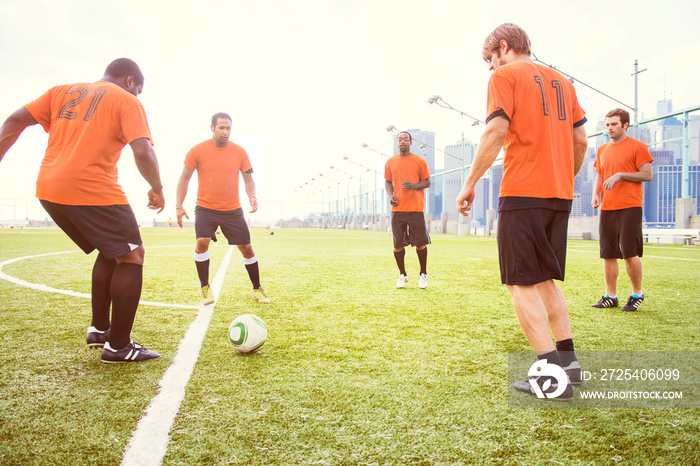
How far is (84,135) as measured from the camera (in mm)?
3016

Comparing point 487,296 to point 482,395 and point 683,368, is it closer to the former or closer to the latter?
point 683,368

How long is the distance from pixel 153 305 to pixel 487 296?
405cm

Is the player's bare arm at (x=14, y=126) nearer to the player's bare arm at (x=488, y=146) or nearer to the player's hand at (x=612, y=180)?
the player's bare arm at (x=488, y=146)

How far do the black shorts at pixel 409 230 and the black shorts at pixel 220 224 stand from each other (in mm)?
2413

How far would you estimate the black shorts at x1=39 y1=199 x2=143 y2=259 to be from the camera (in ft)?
9.86

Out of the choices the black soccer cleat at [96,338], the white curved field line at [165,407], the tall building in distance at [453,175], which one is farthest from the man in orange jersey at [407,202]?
the tall building in distance at [453,175]

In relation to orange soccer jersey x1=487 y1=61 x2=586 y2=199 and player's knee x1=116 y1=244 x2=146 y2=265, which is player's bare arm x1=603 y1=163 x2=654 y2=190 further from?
player's knee x1=116 y1=244 x2=146 y2=265

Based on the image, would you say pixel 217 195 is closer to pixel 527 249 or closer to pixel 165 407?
pixel 165 407

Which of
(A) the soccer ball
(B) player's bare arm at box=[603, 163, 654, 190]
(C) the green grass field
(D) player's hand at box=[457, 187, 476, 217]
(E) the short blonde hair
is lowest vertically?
(C) the green grass field

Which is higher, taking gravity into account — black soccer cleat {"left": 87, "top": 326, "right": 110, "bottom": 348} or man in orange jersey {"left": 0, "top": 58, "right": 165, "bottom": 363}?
man in orange jersey {"left": 0, "top": 58, "right": 165, "bottom": 363}

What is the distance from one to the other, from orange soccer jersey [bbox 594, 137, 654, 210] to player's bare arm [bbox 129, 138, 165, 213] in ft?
15.6

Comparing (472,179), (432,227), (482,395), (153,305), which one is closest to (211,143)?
(153,305)

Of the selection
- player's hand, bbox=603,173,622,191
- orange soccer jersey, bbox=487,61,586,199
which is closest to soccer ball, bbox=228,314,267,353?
orange soccer jersey, bbox=487,61,586,199

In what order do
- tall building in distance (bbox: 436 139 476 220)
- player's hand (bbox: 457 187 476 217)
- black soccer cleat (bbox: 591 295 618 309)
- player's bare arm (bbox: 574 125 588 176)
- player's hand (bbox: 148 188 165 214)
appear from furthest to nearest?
tall building in distance (bbox: 436 139 476 220) < black soccer cleat (bbox: 591 295 618 309) < player's hand (bbox: 148 188 165 214) < player's bare arm (bbox: 574 125 588 176) < player's hand (bbox: 457 187 476 217)
